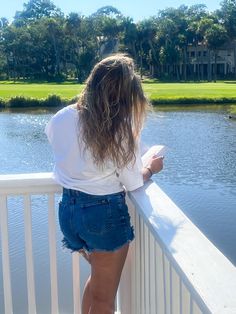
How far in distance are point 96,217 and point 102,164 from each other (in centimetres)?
17

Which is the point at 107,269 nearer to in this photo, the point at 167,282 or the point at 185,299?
the point at 167,282

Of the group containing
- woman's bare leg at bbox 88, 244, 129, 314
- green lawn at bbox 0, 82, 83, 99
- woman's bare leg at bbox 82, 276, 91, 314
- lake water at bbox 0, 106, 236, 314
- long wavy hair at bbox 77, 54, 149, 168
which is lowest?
lake water at bbox 0, 106, 236, 314

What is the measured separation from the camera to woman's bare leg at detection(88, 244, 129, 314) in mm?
1660

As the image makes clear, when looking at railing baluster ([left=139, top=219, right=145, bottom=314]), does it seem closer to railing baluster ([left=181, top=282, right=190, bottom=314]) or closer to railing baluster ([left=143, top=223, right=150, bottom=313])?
railing baluster ([left=143, top=223, right=150, bottom=313])

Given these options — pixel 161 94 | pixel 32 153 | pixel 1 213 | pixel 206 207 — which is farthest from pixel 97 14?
pixel 1 213

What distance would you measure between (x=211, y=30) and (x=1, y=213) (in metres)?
46.7

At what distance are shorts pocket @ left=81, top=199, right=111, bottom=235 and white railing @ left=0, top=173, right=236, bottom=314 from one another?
0.35ft

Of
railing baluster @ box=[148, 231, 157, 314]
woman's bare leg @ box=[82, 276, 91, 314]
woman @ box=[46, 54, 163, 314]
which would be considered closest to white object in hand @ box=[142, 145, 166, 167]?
woman @ box=[46, 54, 163, 314]

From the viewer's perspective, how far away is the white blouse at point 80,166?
162 centimetres

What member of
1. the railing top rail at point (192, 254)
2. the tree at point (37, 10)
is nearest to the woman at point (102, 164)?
the railing top rail at point (192, 254)

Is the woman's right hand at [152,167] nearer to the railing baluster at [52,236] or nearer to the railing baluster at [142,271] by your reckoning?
the railing baluster at [142,271]

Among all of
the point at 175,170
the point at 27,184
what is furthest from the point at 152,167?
the point at 175,170

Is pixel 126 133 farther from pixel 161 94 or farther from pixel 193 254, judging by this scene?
pixel 161 94

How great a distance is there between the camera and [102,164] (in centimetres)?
162
